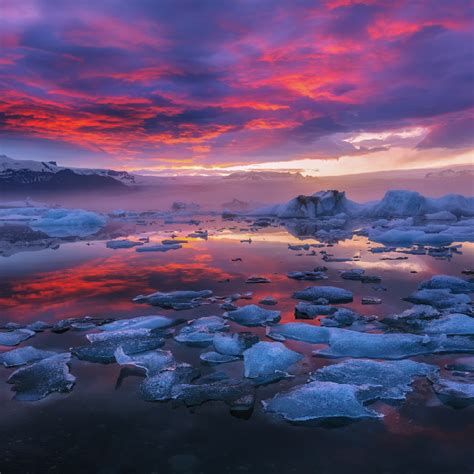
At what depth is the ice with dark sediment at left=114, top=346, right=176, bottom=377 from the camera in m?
4.22

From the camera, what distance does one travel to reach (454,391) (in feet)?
11.8

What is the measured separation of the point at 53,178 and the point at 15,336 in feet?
502

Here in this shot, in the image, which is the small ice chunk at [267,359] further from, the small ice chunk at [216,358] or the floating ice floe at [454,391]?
the floating ice floe at [454,391]

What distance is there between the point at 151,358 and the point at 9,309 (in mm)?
3393

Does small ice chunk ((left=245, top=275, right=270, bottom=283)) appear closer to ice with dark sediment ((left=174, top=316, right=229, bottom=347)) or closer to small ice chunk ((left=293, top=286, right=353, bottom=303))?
small ice chunk ((left=293, top=286, right=353, bottom=303))

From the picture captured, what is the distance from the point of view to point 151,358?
441 cm

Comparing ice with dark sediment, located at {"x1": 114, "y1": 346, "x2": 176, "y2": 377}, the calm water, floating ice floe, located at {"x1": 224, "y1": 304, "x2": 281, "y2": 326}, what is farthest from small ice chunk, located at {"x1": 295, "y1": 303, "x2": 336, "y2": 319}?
ice with dark sediment, located at {"x1": 114, "y1": 346, "x2": 176, "y2": 377}

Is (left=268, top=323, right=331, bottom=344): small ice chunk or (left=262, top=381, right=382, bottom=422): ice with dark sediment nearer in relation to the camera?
(left=262, top=381, right=382, bottom=422): ice with dark sediment

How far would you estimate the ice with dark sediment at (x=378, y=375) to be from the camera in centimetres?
363

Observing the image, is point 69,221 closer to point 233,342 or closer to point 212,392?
point 233,342

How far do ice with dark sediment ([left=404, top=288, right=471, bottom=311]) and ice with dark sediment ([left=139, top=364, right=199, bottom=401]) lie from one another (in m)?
4.31

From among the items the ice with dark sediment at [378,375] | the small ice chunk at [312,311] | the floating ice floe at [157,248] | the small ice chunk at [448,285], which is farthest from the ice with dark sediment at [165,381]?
the floating ice floe at [157,248]

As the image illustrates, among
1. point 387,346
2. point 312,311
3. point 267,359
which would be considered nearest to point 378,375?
point 387,346

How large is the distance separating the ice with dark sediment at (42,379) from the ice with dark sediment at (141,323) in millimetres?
1121
